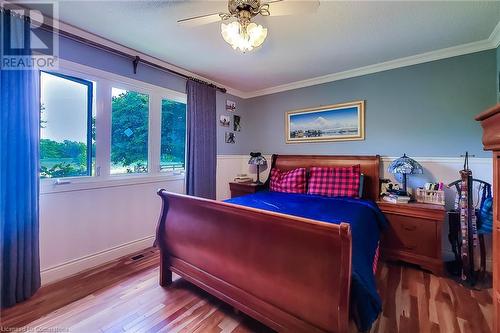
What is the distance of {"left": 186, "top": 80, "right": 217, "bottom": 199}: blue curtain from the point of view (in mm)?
3189

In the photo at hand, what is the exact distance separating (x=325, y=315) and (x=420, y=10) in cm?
239

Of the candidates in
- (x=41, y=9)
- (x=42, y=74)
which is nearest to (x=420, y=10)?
(x=41, y=9)

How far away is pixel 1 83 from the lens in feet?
5.67

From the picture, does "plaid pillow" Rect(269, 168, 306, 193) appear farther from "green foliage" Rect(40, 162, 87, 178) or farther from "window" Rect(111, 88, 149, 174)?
"green foliage" Rect(40, 162, 87, 178)

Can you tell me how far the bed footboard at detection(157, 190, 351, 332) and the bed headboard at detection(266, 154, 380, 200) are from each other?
2.01 m

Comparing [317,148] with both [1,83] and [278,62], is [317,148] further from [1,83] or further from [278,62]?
[1,83]

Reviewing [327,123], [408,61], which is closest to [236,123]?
[327,123]

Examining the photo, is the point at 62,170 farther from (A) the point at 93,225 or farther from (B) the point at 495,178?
(B) the point at 495,178

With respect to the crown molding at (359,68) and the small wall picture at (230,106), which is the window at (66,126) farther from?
the small wall picture at (230,106)

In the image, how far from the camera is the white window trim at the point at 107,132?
7.13 feet

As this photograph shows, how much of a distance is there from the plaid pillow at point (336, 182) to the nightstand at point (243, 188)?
903 mm

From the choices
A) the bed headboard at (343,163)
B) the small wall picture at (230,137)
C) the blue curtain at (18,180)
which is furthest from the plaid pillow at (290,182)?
the blue curtain at (18,180)

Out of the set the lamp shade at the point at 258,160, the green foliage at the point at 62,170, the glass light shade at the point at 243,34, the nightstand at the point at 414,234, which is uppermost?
the glass light shade at the point at 243,34

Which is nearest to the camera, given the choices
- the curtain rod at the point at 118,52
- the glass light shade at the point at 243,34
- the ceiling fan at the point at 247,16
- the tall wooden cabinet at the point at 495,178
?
the tall wooden cabinet at the point at 495,178
